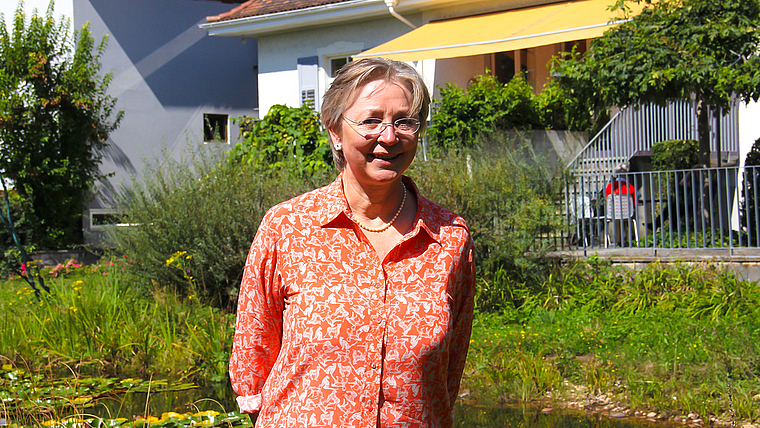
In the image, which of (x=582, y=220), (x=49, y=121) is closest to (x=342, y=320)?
(x=582, y=220)

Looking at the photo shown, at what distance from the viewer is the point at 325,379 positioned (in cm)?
195

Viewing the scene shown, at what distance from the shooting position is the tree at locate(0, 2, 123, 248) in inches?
505

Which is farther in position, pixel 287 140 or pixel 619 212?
pixel 287 140

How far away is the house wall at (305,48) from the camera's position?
531 inches

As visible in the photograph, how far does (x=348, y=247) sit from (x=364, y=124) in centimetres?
36

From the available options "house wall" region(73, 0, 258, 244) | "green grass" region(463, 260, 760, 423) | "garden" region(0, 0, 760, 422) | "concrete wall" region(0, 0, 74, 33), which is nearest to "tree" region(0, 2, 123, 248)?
"concrete wall" region(0, 0, 74, 33)

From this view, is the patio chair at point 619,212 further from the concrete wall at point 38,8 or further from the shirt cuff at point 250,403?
the concrete wall at point 38,8

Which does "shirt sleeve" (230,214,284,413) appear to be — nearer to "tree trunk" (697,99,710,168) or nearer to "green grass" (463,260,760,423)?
"green grass" (463,260,760,423)

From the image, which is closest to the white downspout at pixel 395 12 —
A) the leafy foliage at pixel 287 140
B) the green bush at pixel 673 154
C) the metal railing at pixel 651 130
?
the leafy foliage at pixel 287 140

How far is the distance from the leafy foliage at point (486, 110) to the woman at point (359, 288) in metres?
8.34

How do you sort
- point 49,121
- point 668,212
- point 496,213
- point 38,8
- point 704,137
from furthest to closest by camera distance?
point 38,8, point 49,121, point 704,137, point 668,212, point 496,213

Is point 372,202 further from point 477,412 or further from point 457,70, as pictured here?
point 457,70

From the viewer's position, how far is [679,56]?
7.74 m

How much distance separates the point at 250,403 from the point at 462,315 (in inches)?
27.8
